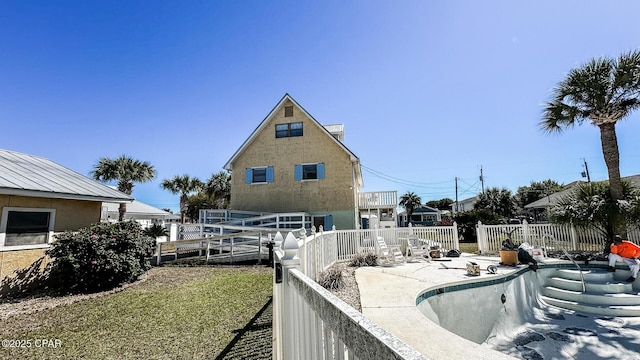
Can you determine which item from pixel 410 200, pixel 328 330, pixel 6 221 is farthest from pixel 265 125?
pixel 410 200

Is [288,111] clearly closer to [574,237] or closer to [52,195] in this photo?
[52,195]

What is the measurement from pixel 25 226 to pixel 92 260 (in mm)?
2590

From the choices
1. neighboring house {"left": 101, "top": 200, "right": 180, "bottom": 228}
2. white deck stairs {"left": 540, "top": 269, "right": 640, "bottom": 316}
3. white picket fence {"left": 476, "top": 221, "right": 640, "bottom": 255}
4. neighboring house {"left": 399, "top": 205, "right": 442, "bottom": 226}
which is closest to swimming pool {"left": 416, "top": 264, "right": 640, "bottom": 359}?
white deck stairs {"left": 540, "top": 269, "right": 640, "bottom": 316}

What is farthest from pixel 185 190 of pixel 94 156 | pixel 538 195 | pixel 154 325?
pixel 538 195

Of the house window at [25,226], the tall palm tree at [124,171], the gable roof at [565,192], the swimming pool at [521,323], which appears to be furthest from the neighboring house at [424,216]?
the house window at [25,226]

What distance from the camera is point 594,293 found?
8070mm

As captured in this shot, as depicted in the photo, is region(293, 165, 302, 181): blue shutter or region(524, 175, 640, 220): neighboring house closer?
region(524, 175, 640, 220): neighboring house

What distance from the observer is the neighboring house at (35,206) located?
790cm

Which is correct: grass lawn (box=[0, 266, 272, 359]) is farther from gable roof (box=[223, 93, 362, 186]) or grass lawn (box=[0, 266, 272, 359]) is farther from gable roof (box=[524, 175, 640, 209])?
gable roof (box=[524, 175, 640, 209])

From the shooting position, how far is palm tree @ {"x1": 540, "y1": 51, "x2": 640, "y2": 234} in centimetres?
1135

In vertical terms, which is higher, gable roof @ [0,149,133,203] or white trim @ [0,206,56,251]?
gable roof @ [0,149,133,203]

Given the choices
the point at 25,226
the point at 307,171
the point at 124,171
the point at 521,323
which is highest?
the point at 124,171

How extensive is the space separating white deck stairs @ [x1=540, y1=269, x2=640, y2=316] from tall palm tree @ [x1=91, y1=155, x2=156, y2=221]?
28400mm

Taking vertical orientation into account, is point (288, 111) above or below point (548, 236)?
above
